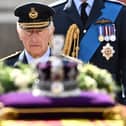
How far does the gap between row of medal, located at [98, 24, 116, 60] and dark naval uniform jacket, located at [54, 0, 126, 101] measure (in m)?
0.02

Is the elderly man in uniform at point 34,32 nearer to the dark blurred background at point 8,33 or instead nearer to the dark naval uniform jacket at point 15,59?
the dark naval uniform jacket at point 15,59

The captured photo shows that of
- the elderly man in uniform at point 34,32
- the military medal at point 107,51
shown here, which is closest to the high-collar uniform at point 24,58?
the elderly man in uniform at point 34,32

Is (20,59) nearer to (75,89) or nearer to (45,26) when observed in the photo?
(45,26)

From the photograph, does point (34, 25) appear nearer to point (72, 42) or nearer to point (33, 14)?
point (33, 14)

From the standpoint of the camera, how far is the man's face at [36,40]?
461 cm

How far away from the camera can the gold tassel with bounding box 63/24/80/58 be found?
200 inches

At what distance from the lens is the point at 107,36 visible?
5.11m

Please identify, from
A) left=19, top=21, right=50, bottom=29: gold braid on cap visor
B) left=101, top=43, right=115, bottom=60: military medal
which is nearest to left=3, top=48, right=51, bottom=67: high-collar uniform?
left=19, top=21, right=50, bottom=29: gold braid on cap visor

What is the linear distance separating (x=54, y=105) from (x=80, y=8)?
Answer: 6.27 ft

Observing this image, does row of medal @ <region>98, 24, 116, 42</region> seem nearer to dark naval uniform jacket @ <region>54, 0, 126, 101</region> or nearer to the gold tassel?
dark naval uniform jacket @ <region>54, 0, 126, 101</region>

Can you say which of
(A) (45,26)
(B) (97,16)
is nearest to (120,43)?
(B) (97,16)

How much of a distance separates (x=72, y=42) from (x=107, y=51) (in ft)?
0.74

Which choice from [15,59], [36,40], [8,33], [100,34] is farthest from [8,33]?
[36,40]

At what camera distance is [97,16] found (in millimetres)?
5109
